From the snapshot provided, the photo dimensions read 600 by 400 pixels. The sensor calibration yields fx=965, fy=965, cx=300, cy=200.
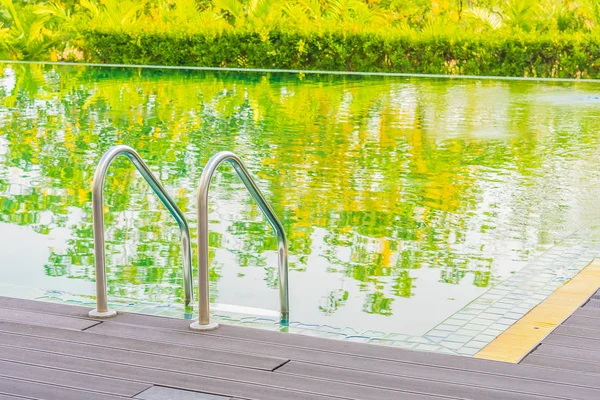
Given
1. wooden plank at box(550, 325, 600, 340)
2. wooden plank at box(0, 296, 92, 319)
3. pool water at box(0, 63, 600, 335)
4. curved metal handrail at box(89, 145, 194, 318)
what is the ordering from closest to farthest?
curved metal handrail at box(89, 145, 194, 318), wooden plank at box(550, 325, 600, 340), wooden plank at box(0, 296, 92, 319), pool water at box(0, 63, 600, 335)

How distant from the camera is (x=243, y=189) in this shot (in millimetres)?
8570

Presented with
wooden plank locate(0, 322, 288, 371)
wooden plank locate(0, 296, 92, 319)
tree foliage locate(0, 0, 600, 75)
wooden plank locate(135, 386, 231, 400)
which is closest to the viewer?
wooden plank locate(135, 386, 231, 400)

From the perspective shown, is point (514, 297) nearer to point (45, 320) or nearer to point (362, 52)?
point (45, 320)

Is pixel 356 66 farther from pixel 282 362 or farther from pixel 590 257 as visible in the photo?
pixel 282 362

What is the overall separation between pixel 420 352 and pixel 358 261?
2186 millimetres

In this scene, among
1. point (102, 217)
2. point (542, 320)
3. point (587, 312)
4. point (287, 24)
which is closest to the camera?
point (102, 217)

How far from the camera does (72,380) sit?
12.4 ft

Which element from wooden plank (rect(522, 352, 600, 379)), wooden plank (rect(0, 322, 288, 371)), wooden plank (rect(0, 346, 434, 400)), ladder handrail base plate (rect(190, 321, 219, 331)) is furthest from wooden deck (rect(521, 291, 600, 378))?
ladder handrail base plate (rect(190, 321, 219, 331))

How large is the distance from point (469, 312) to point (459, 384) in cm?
129

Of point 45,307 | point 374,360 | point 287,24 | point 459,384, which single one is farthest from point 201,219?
point 287,24

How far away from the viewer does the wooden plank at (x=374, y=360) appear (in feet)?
12.6

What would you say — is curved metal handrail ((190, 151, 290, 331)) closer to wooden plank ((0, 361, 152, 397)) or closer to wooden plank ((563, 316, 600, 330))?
wooden plank ((0, 361, 152, 397))

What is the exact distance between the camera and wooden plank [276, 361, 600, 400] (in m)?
3.65

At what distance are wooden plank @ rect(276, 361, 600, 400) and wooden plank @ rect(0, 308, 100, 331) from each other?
1105 millimetres
